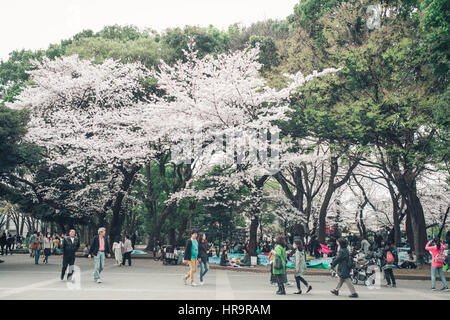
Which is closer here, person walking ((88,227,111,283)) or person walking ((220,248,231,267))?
person walking ((88,227,111,283))

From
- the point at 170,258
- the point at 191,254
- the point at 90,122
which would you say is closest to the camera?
the point at 191,254

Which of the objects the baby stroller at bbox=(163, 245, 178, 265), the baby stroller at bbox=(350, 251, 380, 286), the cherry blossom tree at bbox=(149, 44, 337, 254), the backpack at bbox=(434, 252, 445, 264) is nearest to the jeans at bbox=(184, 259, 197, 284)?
the baby stroller at bbox=(350, 251, 380, 286)

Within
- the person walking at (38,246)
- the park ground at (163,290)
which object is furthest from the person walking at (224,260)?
the person walking at (38,246)

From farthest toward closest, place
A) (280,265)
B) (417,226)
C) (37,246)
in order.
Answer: (417,226) < (37,246) < (280,265)

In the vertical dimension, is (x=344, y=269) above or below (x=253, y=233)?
below

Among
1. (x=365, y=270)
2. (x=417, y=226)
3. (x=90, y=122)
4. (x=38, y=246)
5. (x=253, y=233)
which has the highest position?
(x=90, y=122)

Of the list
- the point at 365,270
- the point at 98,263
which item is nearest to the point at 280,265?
the point at 365,270

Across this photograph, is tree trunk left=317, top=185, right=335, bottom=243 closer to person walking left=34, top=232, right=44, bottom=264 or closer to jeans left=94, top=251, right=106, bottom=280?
person walking left=34, top=232, right=44, bottom=264

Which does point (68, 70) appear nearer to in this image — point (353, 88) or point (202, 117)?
point (202, 117)

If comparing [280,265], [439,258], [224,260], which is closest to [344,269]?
[280,265]

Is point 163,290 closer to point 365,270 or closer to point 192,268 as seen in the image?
point 192,268

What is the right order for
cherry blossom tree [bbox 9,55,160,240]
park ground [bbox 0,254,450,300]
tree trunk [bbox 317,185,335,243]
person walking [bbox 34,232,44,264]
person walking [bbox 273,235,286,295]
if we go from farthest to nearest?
tree trunk [bbox 317,185,335,243]
cherry blossom tree [bbox 9,55,160,240]
person walking [bbox 34,232,44,264]
person walking [bbox 273,235,286,295]
park ground [bbox 0,254,450,300]

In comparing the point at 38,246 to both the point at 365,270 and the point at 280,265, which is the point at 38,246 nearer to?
the point at 280,265

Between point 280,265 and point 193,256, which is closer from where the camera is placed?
point 280,265
